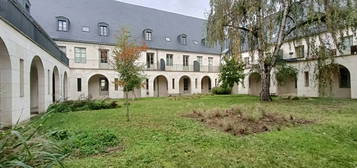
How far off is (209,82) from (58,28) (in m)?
22.4

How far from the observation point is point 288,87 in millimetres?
24828

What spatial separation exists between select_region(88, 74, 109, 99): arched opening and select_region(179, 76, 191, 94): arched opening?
11.0 m

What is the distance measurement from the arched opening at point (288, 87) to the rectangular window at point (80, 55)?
71.0 ft

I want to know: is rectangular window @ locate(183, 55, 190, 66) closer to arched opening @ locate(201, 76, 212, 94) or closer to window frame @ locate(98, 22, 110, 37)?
arched opening @ locate(201, 76, 212, 94)

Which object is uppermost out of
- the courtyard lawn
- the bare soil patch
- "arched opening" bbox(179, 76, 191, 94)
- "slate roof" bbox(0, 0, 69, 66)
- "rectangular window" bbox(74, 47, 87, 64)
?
"rectangular window" bbox(74, 47, 87, 64)

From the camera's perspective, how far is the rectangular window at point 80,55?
79.7 feet

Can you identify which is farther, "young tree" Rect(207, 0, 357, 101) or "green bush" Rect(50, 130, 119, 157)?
"young tree" Rect(207, 0, 357, 101)

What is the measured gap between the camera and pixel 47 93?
12391mm

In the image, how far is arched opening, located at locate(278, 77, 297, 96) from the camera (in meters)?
23.9

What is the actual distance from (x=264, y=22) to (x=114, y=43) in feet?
59.7

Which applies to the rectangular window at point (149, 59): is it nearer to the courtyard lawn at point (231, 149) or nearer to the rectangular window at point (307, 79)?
the rectangular window at point (307, 79)

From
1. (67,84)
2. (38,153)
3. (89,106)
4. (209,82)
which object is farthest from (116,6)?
(38,153)

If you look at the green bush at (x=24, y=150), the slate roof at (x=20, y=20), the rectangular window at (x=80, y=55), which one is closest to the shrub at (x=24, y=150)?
the green bush at (x=24, y=150)

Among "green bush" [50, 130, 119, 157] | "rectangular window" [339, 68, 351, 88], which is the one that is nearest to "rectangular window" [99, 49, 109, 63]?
"green bush" [50, 130, 119, 157]
